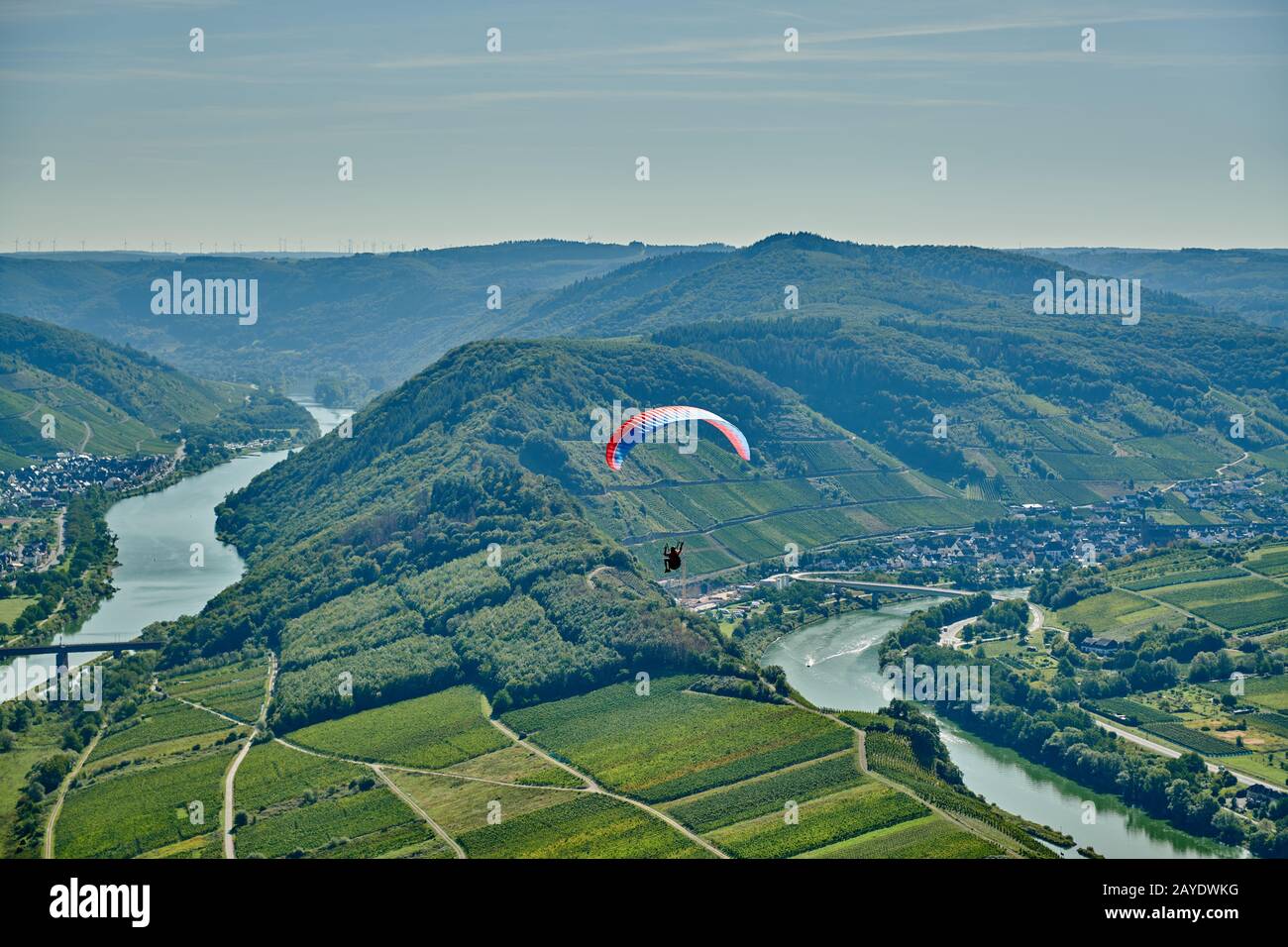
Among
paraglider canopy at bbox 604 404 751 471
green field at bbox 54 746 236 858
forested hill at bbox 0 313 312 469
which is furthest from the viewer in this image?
forested hill at bbox 0 313 312 469

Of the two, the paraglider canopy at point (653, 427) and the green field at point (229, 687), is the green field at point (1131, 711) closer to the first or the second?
the paraglider canopy at point (653, 427)

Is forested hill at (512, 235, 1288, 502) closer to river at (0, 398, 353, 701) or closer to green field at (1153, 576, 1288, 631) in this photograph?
green field at (1153, 576, 1288, 631)

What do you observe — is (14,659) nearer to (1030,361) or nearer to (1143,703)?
(1143,703)

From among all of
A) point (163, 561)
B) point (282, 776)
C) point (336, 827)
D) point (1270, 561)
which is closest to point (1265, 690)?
→ point (1270, 561)

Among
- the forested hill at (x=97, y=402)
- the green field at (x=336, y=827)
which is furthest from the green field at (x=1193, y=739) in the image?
the forested hill at (x=97, y=402)

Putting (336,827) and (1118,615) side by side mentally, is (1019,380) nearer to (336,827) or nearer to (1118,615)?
(1118,615)

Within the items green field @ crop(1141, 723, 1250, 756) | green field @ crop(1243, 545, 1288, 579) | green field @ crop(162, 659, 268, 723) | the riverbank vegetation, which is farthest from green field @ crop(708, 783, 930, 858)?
green field @ crop(1243, 545, 1288, 579)
